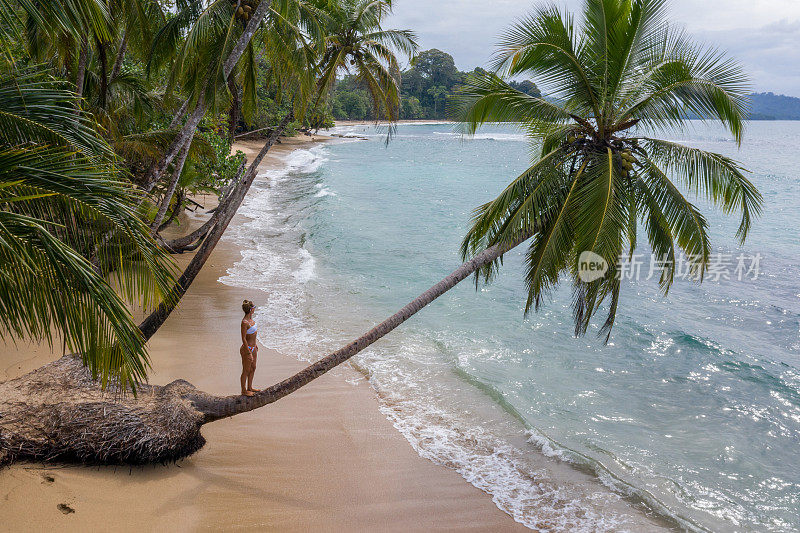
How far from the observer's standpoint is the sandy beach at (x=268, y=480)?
206 inches

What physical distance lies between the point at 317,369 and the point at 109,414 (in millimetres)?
2146

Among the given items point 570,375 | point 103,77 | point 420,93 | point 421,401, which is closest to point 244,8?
point 103,77

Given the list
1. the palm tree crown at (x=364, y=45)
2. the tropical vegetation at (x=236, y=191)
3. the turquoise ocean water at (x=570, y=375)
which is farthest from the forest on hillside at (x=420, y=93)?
the tropical vegetation at (x=236, y=191)

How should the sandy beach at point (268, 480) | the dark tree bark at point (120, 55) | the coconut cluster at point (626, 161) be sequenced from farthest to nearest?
the dark tree bark at point (120, 55)
the coconut cluster at point (626, 161)
the sandy beach at point (268, 480)

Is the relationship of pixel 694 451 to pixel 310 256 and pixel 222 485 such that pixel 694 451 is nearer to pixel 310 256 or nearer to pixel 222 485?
pixel 222 485

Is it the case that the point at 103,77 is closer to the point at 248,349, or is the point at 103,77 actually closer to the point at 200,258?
the point at 200,258

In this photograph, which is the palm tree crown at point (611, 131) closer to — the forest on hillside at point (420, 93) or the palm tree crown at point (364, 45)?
the palm tree crown at point (364, 45)

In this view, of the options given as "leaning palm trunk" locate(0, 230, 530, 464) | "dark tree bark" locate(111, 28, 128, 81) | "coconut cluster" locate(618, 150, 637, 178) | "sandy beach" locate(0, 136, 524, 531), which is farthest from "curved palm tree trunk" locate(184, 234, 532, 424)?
"dark tree bark" locate(111, 28, 128, 81)

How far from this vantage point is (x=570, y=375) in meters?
10.5

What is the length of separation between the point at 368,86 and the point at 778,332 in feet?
35.1

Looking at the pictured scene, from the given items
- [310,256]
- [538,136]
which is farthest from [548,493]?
[310,256]

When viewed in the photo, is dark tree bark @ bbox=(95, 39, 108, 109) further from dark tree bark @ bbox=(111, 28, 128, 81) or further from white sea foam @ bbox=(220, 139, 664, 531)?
white sea foam @ bbox=(220, 139, 664, 531)

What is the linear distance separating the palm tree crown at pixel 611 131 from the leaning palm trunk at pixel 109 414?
1.17 m

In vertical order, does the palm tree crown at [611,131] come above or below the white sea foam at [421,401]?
above
